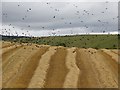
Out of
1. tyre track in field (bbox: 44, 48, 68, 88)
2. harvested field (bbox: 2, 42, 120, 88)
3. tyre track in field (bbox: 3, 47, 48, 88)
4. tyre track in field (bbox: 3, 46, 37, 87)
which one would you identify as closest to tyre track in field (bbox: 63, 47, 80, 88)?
harvested field (bbox: 2, 42, 120, 88)

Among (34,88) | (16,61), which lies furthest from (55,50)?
(34,88)

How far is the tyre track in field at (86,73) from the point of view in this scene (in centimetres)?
1644

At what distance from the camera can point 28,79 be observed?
16.7 metres

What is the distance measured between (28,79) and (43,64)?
224 centimetres

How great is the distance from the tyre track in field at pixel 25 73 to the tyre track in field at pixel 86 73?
2.11 metres

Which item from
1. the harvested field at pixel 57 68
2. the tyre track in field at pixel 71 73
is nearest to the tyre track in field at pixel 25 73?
the harvested field at pixel 57 68

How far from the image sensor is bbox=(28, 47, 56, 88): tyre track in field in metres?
16.0

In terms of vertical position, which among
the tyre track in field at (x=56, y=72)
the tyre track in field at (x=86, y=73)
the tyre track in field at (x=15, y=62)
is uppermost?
the tyre track in field at (x=15, y=62)

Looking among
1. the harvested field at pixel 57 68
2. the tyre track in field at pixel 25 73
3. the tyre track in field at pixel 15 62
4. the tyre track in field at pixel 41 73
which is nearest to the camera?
the tyre track in field at pixel 41 73

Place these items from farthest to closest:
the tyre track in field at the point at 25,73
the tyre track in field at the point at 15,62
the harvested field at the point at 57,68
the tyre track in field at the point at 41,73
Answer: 1. the tyre track in field at the point at 15,62
2. the harvested field at the point at 57,68
3. the tyre track in field at the point at 25,73
4. the tyre track in field at the point at 41,73

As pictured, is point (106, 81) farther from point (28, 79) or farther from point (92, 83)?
point (28, 79)

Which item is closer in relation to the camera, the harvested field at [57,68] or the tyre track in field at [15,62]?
the harvested field at [57,68]

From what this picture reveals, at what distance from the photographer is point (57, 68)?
18.3 metres

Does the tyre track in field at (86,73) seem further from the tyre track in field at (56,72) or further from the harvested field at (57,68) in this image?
the tyre track in field at (56,72)
